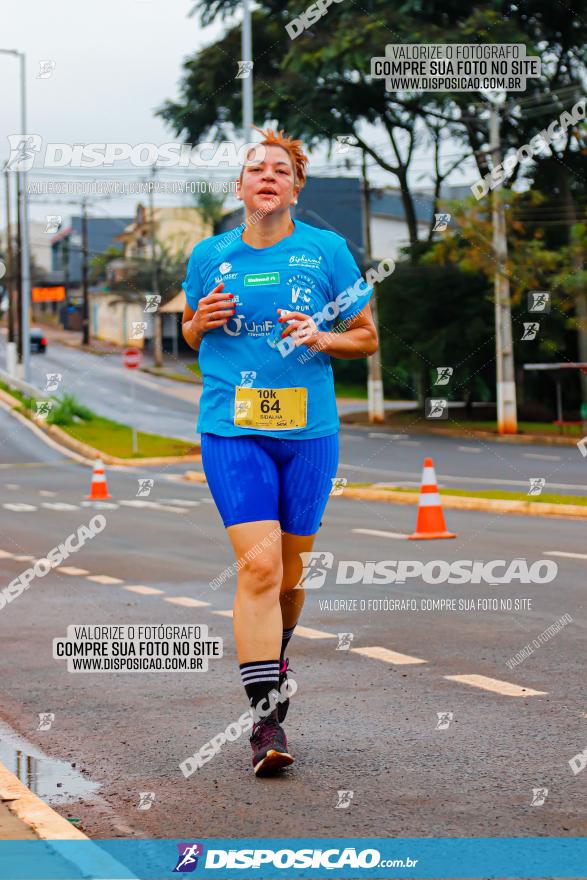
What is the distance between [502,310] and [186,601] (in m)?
27.9

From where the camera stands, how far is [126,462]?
33219 millimetres

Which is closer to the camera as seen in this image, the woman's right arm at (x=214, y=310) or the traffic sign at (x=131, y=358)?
the woman's right arm at (x=214, y=310)

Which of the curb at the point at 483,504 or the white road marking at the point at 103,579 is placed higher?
the white road marking at the point at 103,579

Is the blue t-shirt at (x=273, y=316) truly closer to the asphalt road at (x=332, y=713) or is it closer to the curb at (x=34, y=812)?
the asphalt road at (x=332, y=713)

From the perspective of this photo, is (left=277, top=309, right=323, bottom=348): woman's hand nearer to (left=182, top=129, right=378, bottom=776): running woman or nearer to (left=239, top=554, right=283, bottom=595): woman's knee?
(left=182, top=129, right=378, bottom=776): running woman

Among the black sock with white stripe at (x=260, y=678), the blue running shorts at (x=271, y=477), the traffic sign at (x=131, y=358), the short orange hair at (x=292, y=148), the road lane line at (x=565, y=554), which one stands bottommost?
the road lane line at (x=565, y=554)

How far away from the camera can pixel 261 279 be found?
541 centimetres

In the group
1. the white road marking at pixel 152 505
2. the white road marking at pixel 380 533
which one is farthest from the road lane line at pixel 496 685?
the white road marking at pixel 152 505

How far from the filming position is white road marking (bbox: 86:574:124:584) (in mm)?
11383

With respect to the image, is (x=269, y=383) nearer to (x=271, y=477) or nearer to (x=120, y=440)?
(x=271, y=477)

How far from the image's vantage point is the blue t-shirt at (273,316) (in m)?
5.38

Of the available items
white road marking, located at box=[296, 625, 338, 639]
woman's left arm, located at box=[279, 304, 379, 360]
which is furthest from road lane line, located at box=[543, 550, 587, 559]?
woman's left arm, located at box=[279, 304, 379, 360]

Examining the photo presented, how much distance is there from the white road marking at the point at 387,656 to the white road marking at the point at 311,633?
510 millimetres

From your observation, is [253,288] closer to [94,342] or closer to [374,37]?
[374,37]
